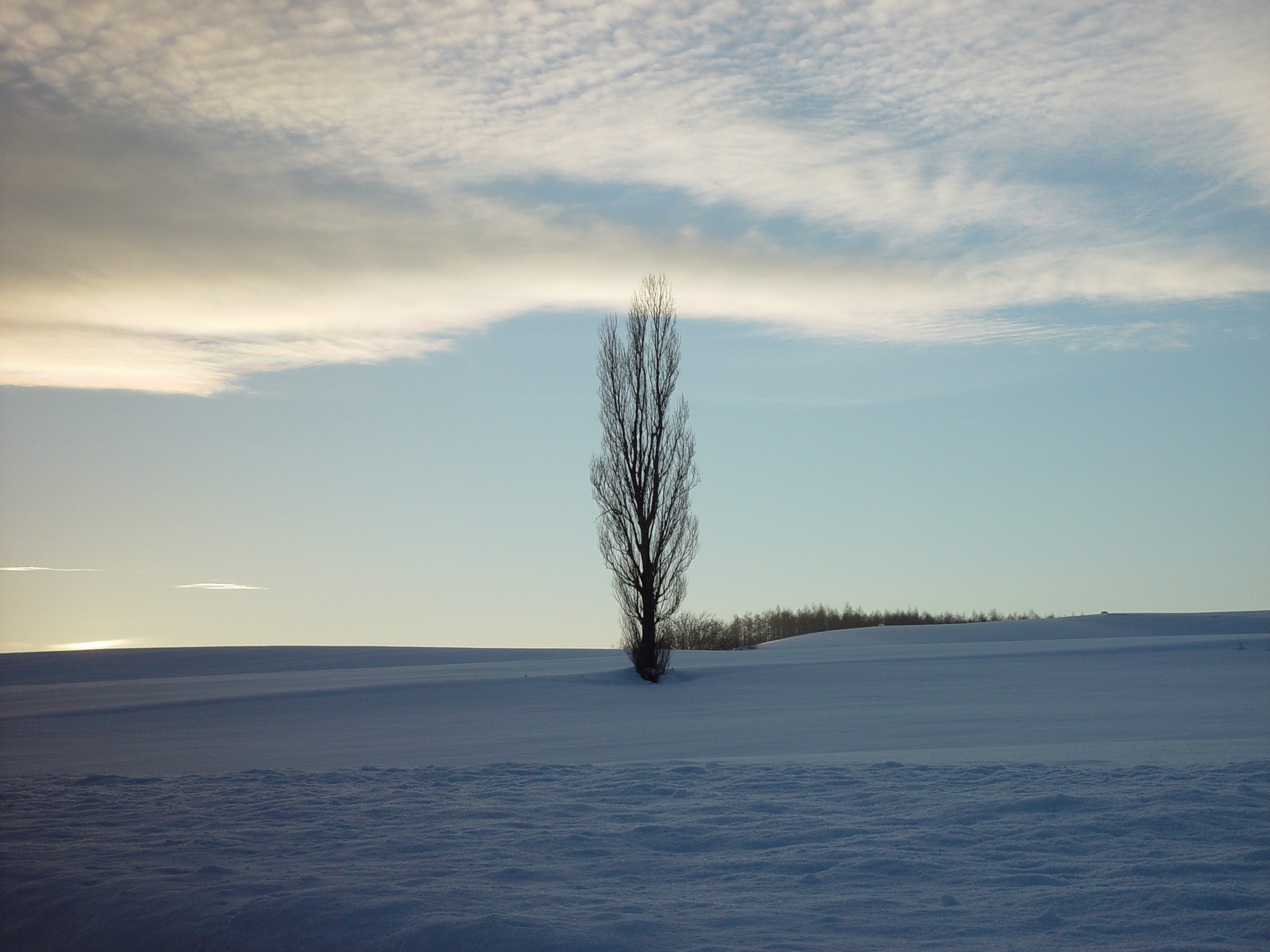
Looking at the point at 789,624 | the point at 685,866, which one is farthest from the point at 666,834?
the point at 789,624

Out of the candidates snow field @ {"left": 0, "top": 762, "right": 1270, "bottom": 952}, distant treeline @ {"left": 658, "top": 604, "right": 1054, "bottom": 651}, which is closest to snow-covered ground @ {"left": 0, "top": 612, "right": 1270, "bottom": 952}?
snow field @ {"left": 0, "top": 762, "right": 1270, "bottom": 952}

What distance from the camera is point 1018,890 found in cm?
414

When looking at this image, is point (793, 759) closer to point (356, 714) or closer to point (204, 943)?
point (204, 943)

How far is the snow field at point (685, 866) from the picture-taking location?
388 cm

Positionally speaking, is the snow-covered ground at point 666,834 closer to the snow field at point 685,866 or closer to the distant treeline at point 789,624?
the snow field at point 685,866

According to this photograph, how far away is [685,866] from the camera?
4.75 meters

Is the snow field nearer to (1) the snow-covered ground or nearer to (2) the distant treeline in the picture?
(1) the snow-covered ground

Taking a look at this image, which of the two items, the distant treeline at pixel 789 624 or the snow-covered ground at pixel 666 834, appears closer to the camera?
the snow-covered ground at pixel 666 834

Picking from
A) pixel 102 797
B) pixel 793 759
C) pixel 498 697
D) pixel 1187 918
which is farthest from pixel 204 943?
pixel 498 697

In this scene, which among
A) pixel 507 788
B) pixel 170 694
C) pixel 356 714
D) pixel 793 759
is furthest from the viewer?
pixel 170 694

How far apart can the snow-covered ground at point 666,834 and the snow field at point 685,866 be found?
17 mm

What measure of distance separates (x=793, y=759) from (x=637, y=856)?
316 cm

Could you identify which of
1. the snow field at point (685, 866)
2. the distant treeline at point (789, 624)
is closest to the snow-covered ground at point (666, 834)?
the snow field at point (685, 866)

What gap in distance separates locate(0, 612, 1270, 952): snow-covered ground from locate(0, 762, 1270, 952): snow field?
0.02m
